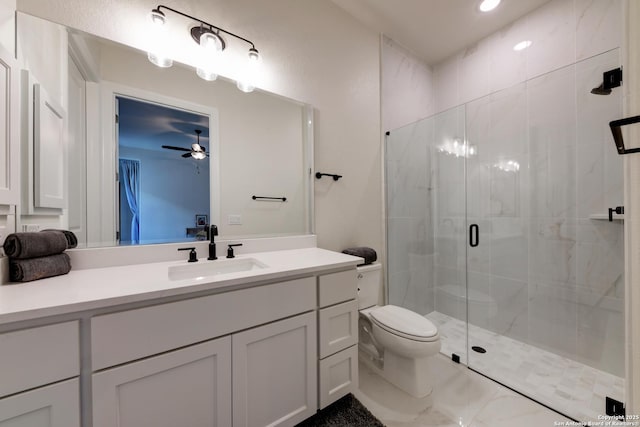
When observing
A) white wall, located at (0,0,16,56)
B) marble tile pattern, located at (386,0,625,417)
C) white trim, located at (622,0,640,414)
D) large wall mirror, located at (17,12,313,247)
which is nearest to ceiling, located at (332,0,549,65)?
marble tile pattern, located at (386,0,625,417)

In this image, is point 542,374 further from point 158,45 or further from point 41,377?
point 158,45

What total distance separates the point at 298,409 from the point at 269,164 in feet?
4.45

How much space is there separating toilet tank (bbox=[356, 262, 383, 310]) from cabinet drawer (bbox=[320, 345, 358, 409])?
0.44 m

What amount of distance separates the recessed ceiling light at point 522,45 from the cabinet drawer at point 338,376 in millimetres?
2619

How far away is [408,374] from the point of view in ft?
4.89

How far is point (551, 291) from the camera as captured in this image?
1.88 metres

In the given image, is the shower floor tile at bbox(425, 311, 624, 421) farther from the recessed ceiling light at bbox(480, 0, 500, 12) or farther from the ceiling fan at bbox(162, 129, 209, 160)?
the recessed ceiling light at bbox(480, 0, 500, 12)

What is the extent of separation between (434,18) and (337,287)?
2.25 m

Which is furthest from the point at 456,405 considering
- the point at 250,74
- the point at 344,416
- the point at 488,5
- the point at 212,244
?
the point at 488,5

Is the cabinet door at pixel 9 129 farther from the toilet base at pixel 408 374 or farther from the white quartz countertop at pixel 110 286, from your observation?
the toilet base at pixel 408 374

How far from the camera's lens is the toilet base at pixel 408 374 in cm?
146

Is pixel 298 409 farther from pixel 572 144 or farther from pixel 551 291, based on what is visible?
pixel 572 144

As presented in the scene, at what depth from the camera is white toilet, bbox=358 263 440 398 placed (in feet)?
4.62

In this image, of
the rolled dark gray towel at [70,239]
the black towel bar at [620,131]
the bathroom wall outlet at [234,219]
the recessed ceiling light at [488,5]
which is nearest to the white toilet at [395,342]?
the bathroom wall outlet at [234,219]
